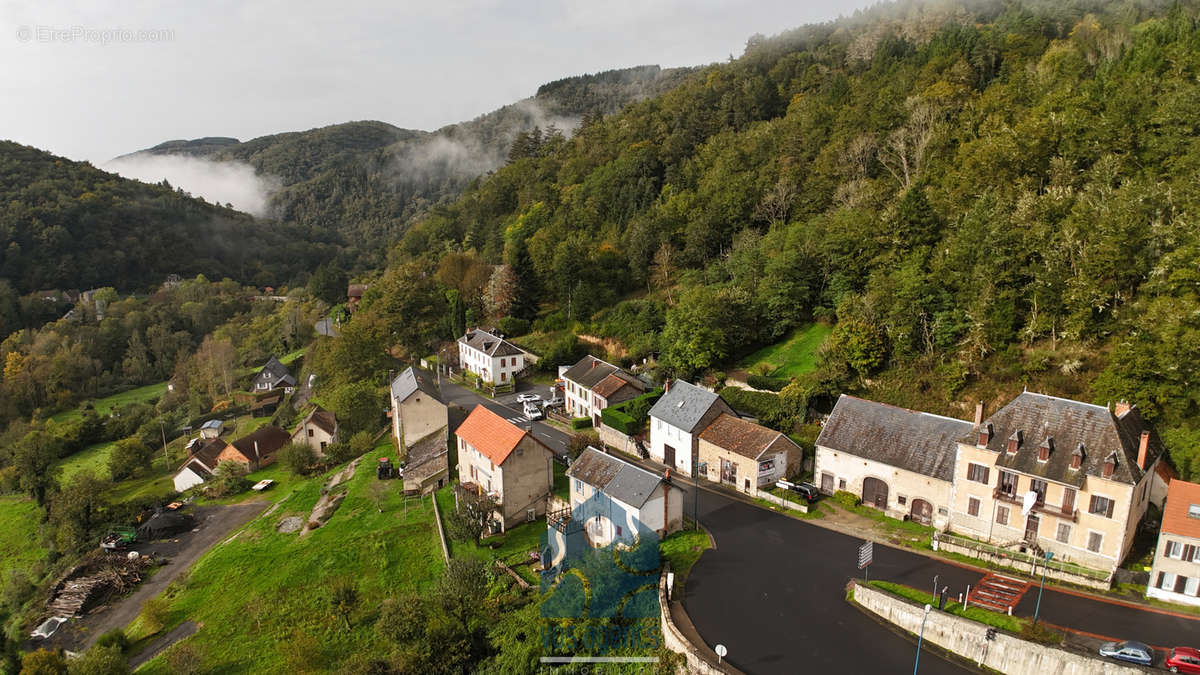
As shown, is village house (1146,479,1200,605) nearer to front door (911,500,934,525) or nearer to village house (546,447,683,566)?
front door (911,500,934,525)

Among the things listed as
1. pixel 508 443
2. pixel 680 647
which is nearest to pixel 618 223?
pixel 508 443

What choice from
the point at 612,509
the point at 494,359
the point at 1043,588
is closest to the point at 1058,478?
the point at 1043,588

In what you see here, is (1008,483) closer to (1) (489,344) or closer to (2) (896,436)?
(2) (896,436)

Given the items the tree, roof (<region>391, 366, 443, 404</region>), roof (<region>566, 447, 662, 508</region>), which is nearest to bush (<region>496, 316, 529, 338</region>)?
roof (<region>391, 366, 443, 404</region>)

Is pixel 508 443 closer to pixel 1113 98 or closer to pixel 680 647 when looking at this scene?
pixel 680 647

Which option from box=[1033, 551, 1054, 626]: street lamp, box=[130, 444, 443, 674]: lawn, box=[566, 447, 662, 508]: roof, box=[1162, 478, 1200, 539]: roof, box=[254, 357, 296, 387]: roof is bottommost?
box=[254, 357, 296, 387]: roof

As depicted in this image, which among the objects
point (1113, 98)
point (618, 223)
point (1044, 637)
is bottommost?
point (1044, 637)

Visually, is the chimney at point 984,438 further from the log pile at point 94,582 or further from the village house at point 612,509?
the log pile at point 94,582
